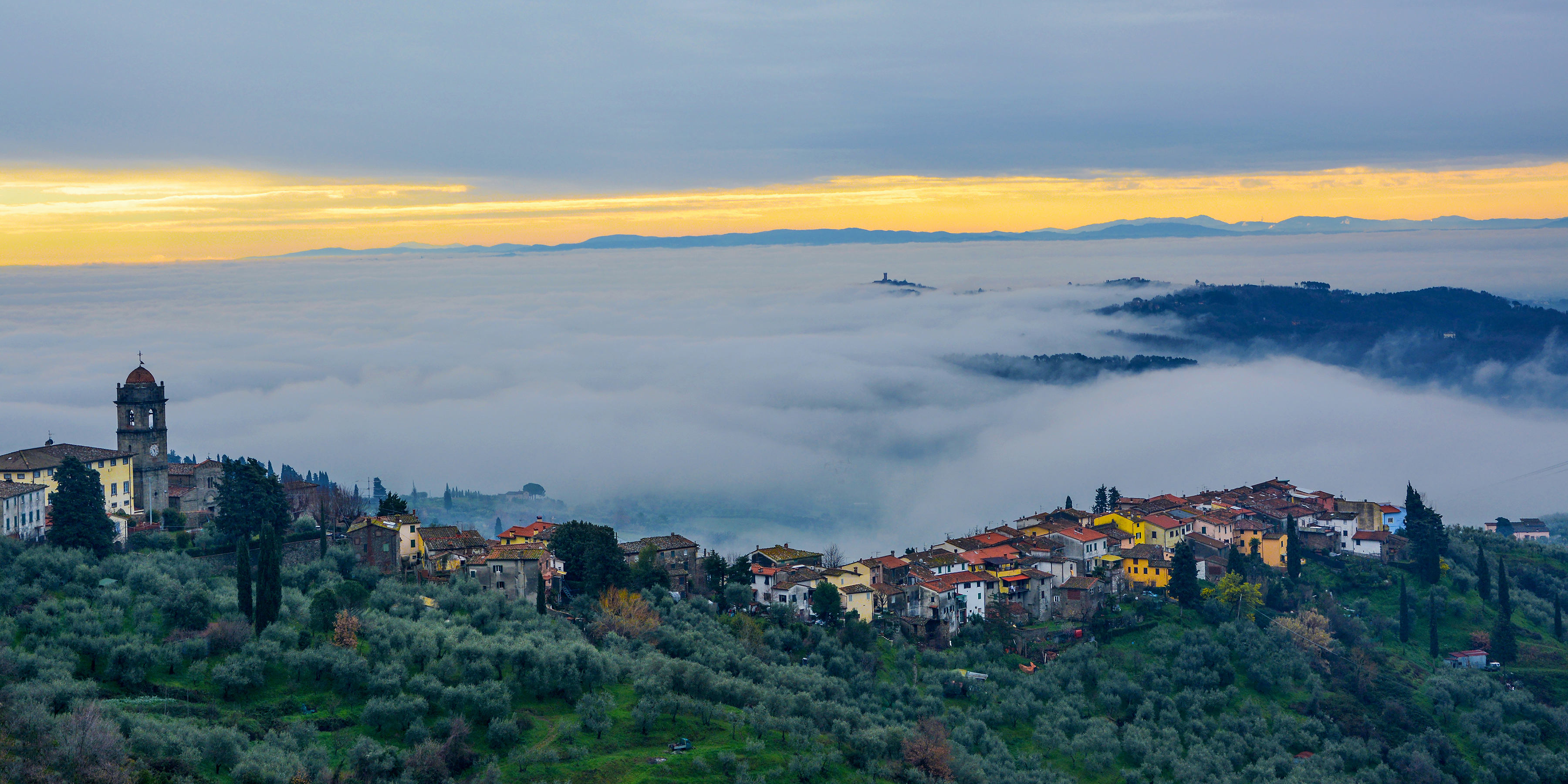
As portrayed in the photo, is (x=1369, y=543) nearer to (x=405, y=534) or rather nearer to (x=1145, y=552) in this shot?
(x=1145, y=552)

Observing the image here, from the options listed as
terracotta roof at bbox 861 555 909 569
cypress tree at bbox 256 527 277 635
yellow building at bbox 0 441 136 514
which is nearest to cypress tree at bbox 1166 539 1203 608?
terracotta roof at bbox 861 555 909 569

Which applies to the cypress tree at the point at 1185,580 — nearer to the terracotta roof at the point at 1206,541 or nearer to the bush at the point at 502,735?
the terracotta roof at the point at 1206,541

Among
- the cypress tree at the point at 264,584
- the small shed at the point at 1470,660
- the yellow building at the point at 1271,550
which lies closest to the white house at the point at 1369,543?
the yellow building at the point at 1271,550

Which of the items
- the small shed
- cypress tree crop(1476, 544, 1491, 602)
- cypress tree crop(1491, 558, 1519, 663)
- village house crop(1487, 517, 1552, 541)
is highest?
cypress tree crop(1476, 544, 1491, 602)

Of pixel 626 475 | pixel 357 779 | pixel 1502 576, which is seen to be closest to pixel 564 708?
pixel 357 779

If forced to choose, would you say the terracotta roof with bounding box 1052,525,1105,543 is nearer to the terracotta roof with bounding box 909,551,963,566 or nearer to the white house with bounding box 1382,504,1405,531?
the terracotta roof with bounding box 909,551,963,566

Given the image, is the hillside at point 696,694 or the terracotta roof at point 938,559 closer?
the hillside at point 696,694

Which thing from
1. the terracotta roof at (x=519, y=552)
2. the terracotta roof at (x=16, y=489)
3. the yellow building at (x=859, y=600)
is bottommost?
the yellow building at (x=859, y=600)

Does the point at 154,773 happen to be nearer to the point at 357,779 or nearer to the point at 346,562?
the point at 357,779
